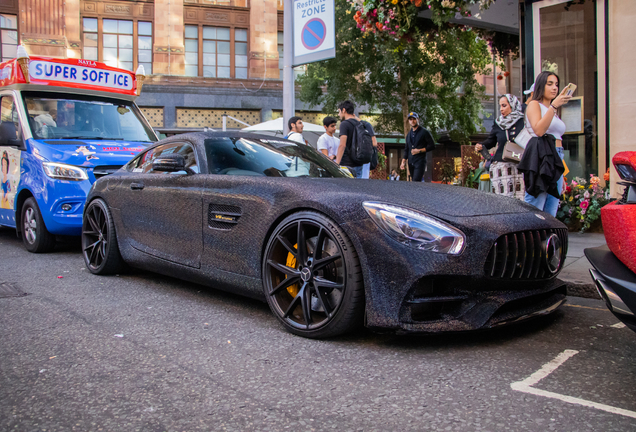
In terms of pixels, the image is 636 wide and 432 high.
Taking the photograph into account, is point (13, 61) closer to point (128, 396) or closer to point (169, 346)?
point (169, 346)

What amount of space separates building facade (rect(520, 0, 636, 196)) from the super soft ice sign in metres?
6.30

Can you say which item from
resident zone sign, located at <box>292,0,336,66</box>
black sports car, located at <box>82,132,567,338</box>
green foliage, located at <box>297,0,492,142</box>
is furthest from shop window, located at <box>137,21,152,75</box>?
black sports car, located at <box>82,132,567,338</box>

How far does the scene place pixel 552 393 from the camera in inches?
98.3

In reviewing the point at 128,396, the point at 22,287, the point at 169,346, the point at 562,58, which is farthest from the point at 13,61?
the point at 562,58

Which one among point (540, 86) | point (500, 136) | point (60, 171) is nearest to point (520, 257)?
point (540, 86)

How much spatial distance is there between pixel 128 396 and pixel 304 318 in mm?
1153

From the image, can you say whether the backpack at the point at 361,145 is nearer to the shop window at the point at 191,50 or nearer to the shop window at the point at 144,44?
the shop window at the point at 191,50

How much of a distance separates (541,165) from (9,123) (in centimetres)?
617

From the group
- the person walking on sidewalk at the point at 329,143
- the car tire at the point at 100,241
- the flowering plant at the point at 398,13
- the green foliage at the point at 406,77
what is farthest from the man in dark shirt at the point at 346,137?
the green foliage at the point at 406,77

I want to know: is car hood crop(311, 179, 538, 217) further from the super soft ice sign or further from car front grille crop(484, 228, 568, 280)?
the super soft ice sign

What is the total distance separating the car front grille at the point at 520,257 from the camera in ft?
9.96

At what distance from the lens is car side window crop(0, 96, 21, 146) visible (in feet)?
22.7

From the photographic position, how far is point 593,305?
426 centimetres

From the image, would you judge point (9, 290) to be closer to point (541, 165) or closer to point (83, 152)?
point (83, 152)
